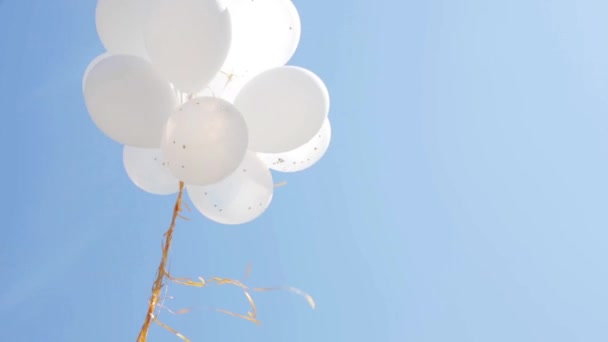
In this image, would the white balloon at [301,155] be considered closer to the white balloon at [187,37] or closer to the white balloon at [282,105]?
the white balloon at [282,105]

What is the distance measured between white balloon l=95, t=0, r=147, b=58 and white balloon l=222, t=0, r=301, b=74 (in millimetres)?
254

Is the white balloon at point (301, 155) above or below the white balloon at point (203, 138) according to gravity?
below

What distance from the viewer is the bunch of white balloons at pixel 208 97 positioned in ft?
5.47

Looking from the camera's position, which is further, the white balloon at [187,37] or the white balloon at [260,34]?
the white balloon at [260,34]

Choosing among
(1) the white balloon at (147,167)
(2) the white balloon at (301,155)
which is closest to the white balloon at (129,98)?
(1) the white balloon at (147,167)

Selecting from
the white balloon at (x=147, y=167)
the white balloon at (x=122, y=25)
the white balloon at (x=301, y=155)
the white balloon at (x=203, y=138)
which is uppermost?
the white balloon at (x=122, y=25)

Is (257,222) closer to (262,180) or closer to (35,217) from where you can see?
(35,217)

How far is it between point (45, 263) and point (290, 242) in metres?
1.65

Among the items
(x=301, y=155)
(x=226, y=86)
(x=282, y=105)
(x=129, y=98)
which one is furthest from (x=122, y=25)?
(x=301, y=155)

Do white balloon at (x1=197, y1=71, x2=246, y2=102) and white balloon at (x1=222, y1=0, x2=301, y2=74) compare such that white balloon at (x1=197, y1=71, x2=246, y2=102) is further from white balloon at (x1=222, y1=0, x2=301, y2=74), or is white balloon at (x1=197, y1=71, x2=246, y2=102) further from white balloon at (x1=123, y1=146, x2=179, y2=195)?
white balloon at (x1=123, y1=146, x2=179, y2=195)

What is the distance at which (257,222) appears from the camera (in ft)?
15.0

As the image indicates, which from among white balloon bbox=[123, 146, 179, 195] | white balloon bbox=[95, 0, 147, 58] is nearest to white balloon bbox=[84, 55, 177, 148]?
white balloon bbox=[95, 0, 147, 58]

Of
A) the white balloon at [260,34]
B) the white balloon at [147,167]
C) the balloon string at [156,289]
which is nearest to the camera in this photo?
the balloon string at [156,289]

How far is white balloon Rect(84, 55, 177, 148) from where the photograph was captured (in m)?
1.69
